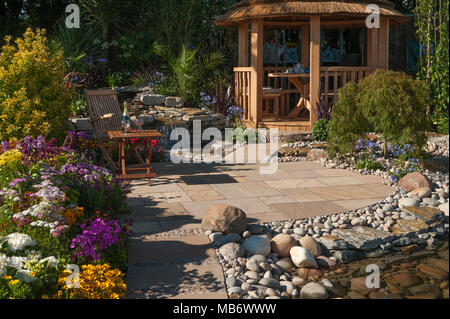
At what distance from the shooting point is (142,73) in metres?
12.7

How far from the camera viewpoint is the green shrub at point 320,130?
385 inches

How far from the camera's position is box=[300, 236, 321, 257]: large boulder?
15.4 feet

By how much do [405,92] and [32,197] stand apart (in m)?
5.19

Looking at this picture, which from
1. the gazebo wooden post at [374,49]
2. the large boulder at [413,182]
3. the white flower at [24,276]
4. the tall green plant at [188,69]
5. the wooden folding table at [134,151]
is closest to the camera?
Result: the white flower at [24,276]

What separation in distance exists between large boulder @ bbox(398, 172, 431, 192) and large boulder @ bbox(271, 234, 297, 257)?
7.89 ft

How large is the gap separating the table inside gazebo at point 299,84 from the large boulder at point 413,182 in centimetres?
435

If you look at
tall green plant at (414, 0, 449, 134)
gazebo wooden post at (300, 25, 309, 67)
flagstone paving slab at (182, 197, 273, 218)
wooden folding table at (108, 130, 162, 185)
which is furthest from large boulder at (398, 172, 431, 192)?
gazebo wooden post at (300, 25, 309, 67)

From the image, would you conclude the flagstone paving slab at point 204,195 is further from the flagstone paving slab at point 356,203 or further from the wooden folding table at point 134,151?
the flagstone paving slab at point 356,203

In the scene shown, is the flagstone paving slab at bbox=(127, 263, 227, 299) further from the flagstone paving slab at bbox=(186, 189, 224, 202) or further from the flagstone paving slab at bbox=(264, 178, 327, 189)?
the flagstone paving slab at bbox=(264, 178, 327, 189)

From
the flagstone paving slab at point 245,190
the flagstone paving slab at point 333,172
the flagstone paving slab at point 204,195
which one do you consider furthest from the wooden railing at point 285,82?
the flagstone paving slab at point 204,195

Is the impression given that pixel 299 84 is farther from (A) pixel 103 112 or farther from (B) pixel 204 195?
(B) pixel 204 195

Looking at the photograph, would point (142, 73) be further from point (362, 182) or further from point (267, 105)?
point (362, 182)

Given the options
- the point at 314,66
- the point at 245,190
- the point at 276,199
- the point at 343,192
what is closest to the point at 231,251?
the point at 276,199
